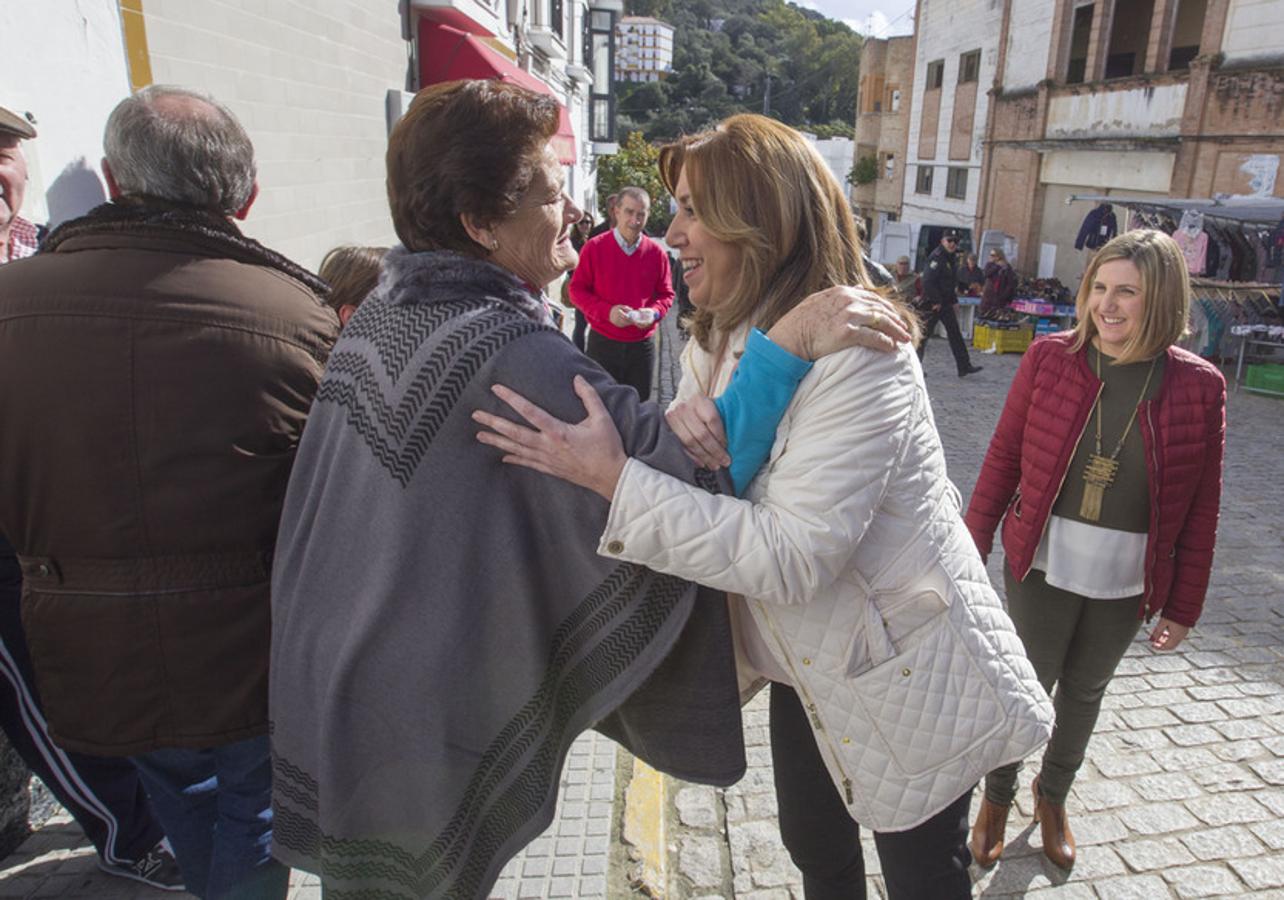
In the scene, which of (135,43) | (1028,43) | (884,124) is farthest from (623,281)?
(884,124)

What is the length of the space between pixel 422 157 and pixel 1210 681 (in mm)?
4372

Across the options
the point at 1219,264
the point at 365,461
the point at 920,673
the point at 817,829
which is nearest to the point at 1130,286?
the point at 920,673

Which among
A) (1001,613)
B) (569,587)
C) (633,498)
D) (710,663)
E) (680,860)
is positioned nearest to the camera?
(633,498)

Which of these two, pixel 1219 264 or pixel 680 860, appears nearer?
pixel 680 860

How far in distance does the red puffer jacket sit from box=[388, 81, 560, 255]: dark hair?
6.44 ft

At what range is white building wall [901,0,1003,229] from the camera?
76.2 feet

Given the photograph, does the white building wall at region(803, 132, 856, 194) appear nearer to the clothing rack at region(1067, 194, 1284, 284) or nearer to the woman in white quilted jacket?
the clothing rack at region(1067, 194, 1284, 284)

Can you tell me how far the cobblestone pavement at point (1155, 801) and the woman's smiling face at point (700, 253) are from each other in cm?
199

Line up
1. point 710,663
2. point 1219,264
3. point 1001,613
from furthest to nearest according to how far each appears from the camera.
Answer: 1. point 1219,264
2. point 1001,613
3. point 710,663

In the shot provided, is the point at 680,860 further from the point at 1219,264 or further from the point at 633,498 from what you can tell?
the point at 1219,264

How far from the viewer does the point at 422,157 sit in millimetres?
1477

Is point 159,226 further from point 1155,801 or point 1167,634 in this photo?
point 1155,801

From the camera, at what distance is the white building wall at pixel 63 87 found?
2.81 meters

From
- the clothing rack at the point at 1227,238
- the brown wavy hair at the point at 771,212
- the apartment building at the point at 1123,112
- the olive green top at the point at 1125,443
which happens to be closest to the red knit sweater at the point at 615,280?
the olive green top at the point at 1125,443
